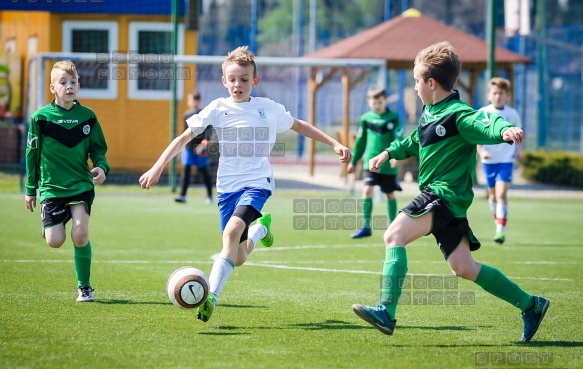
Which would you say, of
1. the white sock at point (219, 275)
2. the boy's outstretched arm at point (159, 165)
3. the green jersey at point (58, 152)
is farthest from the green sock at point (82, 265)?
the white sock at point (219, 275)

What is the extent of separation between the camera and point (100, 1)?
21.7 metres

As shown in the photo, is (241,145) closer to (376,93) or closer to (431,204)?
(431,204)

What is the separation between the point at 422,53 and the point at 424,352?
1989 mm

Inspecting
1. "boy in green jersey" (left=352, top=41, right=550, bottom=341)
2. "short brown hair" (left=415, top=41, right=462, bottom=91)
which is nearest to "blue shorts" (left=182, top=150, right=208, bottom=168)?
"boy in green jersey" (left=352, top=41, right=550, bottom=341)

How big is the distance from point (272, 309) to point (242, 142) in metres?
1.32

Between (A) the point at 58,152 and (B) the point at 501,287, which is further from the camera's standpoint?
(A) the point at 58,152

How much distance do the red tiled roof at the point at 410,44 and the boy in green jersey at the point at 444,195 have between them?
16813 mm

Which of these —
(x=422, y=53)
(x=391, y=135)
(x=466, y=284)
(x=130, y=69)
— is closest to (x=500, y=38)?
(x=130, y=69)

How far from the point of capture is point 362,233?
12805 mm

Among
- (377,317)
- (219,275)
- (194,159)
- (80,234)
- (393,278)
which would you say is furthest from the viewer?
(194,159)

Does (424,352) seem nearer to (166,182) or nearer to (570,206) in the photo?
(570,206)

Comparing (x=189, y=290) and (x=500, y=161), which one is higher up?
(x=500, y=161)

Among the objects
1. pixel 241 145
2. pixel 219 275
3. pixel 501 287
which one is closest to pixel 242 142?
pixel 241 145

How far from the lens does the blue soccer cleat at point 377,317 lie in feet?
19.0
